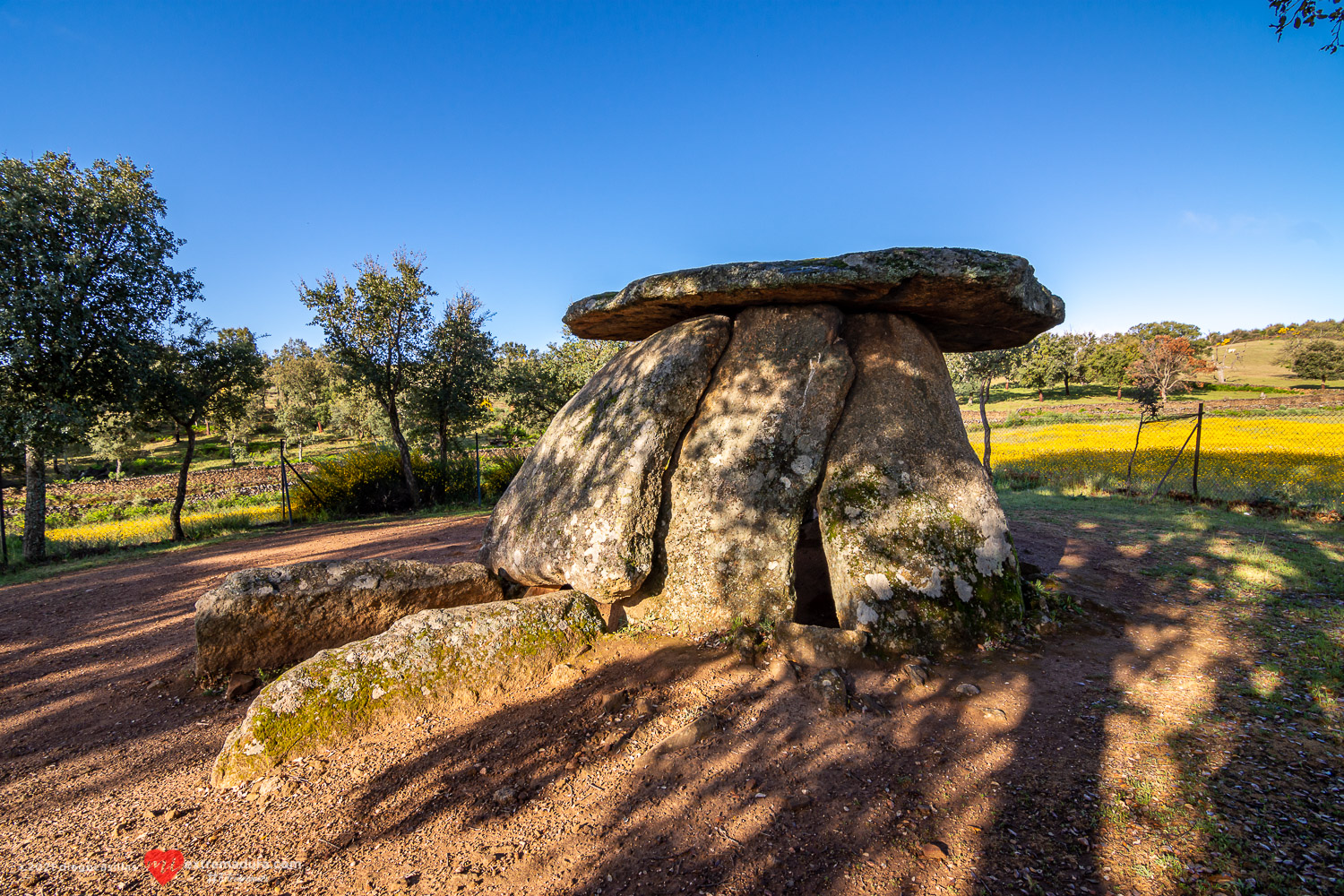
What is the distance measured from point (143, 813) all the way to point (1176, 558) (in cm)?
1028

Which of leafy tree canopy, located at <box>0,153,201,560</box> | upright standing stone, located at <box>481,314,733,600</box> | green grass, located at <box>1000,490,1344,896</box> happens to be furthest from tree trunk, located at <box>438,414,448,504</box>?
green grass, located at <box>1000,490,1344,896</box>

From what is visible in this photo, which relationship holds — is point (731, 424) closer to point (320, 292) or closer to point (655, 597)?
point (655, 597)

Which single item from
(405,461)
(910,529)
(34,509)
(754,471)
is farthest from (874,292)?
(34,509)

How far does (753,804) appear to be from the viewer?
3.07 meters

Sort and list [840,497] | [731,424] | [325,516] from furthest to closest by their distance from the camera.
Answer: [325,516], [731,424], [840,497]

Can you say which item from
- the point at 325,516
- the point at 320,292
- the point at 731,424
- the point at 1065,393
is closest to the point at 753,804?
the point at 731,424

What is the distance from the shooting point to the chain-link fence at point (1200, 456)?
11.0 m

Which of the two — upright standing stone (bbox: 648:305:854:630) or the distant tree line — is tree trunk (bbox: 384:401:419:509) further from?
upright standing stone (bbox: 648:305:854:630)

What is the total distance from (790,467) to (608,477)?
1782mm

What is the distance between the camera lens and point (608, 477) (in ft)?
18.1

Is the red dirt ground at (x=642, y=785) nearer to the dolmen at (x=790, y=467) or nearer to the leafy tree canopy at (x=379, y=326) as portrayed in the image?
the dolmen at (x=790, y=467)

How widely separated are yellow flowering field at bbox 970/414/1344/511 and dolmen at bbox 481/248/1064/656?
352 inches

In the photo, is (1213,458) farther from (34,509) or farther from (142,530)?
(142,530)

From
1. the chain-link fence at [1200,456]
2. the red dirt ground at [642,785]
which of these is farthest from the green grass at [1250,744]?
the chain-link fence at [1200,456]
